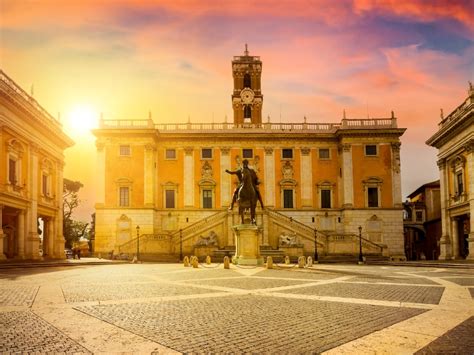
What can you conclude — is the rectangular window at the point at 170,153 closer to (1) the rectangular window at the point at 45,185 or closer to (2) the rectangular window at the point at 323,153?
(1) the rectangular window at the point at 45,185

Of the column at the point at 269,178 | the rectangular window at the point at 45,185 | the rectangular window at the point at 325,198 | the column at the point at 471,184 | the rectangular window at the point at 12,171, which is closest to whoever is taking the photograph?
the rectangular window at the point at 12,171

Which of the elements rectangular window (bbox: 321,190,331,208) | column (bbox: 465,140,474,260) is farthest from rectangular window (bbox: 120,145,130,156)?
column (bbox: 465,140,474,260)

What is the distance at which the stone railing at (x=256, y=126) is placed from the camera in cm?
5084

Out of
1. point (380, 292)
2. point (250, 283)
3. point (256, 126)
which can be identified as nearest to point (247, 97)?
point (256, 126)

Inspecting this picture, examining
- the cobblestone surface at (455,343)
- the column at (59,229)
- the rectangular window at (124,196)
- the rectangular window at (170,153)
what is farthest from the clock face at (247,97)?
the cobblestone surface at (455,343)

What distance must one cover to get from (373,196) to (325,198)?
16.1 ft

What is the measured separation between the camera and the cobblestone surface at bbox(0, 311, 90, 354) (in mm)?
6150

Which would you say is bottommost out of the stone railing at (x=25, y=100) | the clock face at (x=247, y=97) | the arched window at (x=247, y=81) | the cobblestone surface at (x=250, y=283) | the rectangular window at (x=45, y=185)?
the cobblestone surface at (x=250, y=283)

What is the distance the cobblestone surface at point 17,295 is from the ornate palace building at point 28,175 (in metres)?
16.6

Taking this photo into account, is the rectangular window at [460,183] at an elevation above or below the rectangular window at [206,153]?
below

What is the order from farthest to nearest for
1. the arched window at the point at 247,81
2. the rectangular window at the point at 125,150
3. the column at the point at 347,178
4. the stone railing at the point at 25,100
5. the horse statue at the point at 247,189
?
the arched window at the point at 247,81
the rectangular window at the point at 125,150
the column at the point at 347,178
the stone railing at the point at 25,100
the horse statue at the point at 247,189

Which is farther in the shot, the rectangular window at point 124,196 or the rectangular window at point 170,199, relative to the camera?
the rectangular window at point 170,199

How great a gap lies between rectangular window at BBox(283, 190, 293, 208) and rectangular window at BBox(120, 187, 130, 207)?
53.5 feet

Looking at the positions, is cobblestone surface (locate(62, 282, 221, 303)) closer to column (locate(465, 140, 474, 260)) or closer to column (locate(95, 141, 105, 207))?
column (locate(465, 140, 474, 260))
